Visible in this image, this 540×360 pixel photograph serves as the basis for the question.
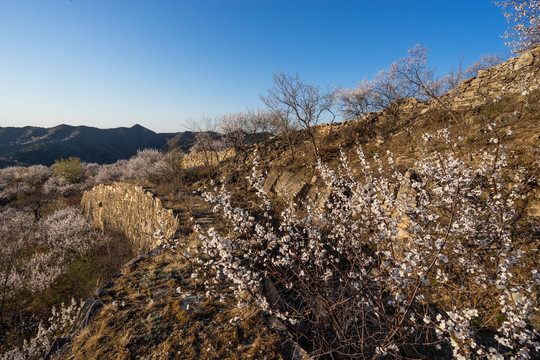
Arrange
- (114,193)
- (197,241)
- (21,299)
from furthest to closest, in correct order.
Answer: (114,193) → (21,299) → (197,241)

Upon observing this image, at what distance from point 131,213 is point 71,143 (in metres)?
80.2

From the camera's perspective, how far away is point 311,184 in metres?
10.3

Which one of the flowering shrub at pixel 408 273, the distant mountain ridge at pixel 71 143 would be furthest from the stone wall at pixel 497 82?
the distant mountain ridge at pixel 71 143

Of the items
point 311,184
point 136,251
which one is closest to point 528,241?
point 311,184

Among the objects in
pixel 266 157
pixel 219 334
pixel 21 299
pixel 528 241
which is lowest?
pixel 21 299

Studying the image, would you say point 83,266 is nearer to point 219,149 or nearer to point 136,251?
point 136,251

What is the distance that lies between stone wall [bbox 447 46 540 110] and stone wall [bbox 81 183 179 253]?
1697cm

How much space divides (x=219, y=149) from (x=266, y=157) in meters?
10.5

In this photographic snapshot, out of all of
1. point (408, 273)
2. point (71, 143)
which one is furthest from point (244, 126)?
point (71, 143)

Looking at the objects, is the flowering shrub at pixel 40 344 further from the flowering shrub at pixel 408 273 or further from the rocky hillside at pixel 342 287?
the flowering shrub at pixel 408 273

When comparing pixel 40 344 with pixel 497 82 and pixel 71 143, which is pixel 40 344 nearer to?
pixel 497 82

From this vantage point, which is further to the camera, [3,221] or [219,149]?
[219,149]

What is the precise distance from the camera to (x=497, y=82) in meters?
12.5

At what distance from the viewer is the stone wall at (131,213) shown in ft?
32.6
